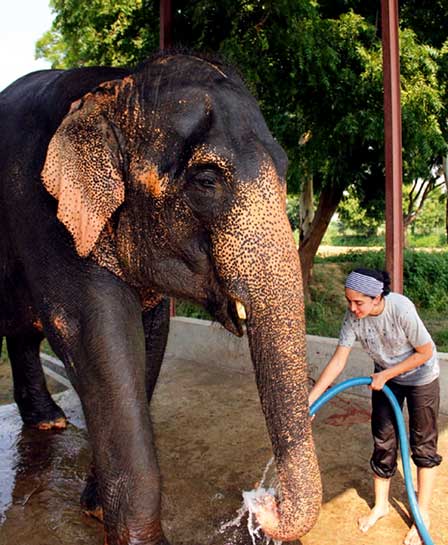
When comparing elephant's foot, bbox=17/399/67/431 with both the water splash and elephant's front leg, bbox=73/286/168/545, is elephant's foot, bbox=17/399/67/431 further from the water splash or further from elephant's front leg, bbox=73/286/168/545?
elephant's front leg, bbox=73/286/168/545

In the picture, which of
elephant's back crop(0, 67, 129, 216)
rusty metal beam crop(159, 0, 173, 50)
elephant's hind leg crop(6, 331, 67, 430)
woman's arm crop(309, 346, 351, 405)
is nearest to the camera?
elephant's back crop(0, 67, 129, 216)

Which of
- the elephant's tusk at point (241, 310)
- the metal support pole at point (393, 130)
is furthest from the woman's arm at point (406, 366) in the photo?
the metal support pole at point (393, 130)

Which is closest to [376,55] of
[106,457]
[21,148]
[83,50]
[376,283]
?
[83,50]

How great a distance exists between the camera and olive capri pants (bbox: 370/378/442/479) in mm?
2877

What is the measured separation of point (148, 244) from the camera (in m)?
2.21

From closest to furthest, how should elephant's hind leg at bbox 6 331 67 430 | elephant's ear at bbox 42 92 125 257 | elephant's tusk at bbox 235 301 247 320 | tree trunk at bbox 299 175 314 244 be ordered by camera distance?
elephant's tusk at bbox 235 301 247 320 → elephant's ear at bbox 42 92 125 257 → elephant's hind leg at bbox 6 331 67 430 → tree trunk at bbox 299 175 314 244

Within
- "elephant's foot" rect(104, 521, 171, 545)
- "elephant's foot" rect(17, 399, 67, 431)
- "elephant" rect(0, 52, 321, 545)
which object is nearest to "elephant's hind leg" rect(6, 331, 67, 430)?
"elephant's foot" rect(17, 399, 67, 431)

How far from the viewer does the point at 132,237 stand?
2.25 m

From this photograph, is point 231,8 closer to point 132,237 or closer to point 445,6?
point 445,6

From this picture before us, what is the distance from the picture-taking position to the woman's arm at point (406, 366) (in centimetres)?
280

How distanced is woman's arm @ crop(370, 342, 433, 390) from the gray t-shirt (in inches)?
1.3

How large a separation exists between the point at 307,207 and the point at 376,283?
901 centimetres

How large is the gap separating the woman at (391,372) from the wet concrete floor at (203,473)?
0.24 meters

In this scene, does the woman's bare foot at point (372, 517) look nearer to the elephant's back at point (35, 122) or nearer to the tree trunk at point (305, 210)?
the elephant's back at point (35, 122)
